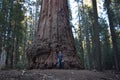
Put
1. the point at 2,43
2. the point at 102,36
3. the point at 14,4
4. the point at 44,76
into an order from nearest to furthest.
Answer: the point at 44,76 → the point at 2,43 → the point at 14,4 → the point at 102,36

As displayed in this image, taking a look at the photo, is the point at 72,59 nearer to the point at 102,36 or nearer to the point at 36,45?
the point at 36,45

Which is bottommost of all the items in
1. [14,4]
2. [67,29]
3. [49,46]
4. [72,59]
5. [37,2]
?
[72,59]

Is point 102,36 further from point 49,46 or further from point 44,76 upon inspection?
point 44,76

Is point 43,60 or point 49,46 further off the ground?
point 49,46

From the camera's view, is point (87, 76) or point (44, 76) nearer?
point (44, 76)

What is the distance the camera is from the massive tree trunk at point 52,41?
37.9 ft

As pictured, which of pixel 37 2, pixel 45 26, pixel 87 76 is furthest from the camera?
pixel 37 2

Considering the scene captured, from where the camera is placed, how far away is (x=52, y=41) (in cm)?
1199

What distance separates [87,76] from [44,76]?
6.63 feet

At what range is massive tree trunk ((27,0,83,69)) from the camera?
11.6m

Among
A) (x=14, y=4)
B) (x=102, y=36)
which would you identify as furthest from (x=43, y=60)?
(x=102, y=36)

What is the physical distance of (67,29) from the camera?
42.0ft

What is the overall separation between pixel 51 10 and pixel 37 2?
1870cm

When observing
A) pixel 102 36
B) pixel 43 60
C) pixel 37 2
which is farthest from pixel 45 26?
pixel 102 36
